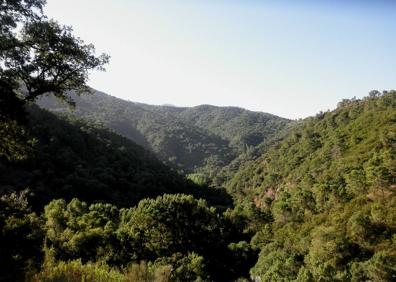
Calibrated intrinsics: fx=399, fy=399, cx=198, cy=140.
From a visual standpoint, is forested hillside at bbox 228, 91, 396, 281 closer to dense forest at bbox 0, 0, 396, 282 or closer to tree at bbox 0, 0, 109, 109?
dense forest at bbox 0, 0, 396, 282

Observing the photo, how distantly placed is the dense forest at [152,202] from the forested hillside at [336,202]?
10.0 inches

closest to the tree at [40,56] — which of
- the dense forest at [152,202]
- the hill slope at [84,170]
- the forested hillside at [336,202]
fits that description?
the dense forest at [152,202]

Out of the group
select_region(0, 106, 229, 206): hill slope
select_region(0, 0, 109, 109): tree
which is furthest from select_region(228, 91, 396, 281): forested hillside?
select_region(0, 0, 109, 109): tree

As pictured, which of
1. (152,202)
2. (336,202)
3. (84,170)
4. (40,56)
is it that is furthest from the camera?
(84,170)

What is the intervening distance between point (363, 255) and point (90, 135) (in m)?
79.0

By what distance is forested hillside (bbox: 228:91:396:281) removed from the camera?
163 ft

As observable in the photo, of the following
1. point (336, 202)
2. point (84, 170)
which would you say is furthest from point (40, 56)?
point (84, 170)

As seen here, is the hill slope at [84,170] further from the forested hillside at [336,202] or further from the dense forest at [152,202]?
the forested hillside at [336,202]

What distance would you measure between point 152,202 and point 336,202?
1247 inches

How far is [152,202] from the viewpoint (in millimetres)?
64062

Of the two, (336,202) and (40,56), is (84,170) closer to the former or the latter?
(336,202)

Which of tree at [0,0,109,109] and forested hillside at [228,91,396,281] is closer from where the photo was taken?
tree at [0,0,109,109]

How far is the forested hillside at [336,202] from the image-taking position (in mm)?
49719

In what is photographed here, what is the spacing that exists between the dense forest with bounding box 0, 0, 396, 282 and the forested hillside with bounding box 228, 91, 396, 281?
0.25 m
